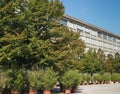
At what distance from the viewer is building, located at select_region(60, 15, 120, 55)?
6412cm

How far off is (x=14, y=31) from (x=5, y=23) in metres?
1.32

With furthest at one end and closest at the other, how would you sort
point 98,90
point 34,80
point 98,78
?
point 98,78 → point 98,90 → point 34,80

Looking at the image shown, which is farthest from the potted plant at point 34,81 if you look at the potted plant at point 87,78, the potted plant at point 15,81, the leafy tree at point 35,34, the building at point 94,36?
the building at point 94,36

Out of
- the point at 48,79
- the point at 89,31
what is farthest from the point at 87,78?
the point at 48,79

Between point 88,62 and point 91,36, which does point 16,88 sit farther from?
point 91,36

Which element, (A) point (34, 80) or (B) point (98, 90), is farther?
(B) point (98, 90)

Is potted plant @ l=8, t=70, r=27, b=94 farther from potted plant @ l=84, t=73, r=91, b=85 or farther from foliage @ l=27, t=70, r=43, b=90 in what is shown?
potted plant @ l=84, t=73, r=91, b=85

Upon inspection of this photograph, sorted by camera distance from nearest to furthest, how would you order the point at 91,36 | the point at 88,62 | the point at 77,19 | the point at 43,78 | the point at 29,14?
the point at 43,78 → the point at 29,14 → the point at 88,62 → the point at 77,19 → the point at 91,36

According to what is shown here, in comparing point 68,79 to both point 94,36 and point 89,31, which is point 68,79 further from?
point 94,36

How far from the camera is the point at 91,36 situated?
73.8 metres

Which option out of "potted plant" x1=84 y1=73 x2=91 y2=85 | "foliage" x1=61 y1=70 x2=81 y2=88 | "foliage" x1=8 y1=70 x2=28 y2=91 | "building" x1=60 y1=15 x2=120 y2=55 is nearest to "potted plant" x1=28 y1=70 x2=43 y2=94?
"foliage" x1=8 y1=70 x2=28 y2=91

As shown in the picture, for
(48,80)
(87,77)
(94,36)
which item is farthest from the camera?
(94,36)

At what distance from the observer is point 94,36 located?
75688mm

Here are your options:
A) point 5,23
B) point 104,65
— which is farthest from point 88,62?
point 5,23
